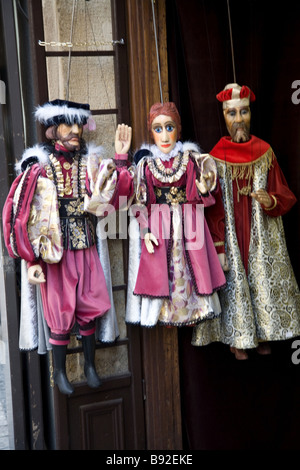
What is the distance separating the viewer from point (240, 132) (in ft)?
8.30

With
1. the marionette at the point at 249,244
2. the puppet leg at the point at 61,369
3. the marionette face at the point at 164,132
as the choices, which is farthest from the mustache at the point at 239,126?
the puppet leg at the point at 61,369

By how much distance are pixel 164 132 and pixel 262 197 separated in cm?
54

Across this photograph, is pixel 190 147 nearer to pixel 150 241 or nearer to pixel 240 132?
pixel 240 132

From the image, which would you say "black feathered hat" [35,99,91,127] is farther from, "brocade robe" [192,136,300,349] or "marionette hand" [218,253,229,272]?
"marionette hand" [218,253,229,272]

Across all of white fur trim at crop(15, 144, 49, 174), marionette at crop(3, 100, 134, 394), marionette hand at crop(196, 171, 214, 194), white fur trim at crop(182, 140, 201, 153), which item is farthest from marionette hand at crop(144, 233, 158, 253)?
white fur trim at crop(15, 144, 49, 174)

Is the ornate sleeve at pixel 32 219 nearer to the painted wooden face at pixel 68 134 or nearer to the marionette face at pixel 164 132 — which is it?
the painted wooden face at pixel 68 134

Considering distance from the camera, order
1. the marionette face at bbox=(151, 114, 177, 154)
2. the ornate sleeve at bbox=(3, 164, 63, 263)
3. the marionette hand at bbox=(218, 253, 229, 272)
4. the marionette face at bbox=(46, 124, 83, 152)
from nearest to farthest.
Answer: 1. the ornate sleeve at bbox=(3, 164, 63, 263)
2. the marionette face at bbox=(46, 124, 83, 152)
3. the marionette face at bbox=(151, 114, 177, 154)
4. the marionette hand at bbox=(218, 253, 229, 272)

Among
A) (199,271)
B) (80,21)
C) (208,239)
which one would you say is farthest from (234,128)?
(80,21)

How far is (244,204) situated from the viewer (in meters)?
2.58

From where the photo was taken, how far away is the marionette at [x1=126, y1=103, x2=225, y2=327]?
7.85ft

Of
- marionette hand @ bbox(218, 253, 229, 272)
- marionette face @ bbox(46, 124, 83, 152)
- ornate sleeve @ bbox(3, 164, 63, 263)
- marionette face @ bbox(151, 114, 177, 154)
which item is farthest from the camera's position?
marionette hand @ bbox(218, 253, 229, 272)

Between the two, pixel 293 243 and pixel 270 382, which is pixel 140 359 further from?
pixel 293 243

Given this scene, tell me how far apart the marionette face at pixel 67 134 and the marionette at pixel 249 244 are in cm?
68
